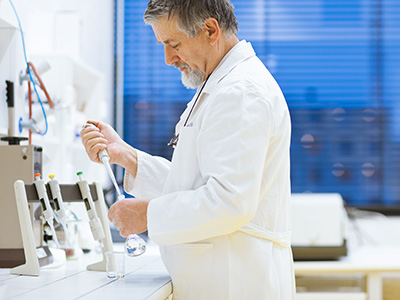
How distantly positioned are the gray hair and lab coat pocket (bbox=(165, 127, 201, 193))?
0.80ft

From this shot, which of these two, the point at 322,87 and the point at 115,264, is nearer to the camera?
the point at 115,264

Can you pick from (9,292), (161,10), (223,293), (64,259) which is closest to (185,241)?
(223,293)

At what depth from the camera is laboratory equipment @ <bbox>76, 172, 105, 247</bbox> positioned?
1533 millimetres

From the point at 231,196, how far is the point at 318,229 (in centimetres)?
170

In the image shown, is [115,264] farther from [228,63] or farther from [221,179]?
[228,63]

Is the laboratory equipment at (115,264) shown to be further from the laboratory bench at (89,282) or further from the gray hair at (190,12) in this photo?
the gray hair at (190,12)

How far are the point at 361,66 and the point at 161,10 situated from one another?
2.59 m

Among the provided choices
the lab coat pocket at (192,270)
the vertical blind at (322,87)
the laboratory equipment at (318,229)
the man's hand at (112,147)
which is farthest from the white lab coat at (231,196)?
the vertical blind at (322,87)

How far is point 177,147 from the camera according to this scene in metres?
1.30

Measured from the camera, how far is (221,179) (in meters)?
1.15

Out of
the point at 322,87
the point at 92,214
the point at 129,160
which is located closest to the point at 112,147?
the point at 129,160

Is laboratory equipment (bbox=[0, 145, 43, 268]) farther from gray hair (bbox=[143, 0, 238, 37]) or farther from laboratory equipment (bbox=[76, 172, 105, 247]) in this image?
gray hair (bbox=[143, 0, 238, 37])

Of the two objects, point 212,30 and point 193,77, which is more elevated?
point 212,30

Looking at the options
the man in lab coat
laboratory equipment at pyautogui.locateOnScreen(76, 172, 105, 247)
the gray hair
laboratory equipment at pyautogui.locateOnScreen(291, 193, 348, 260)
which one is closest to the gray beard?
the man in lab coat
